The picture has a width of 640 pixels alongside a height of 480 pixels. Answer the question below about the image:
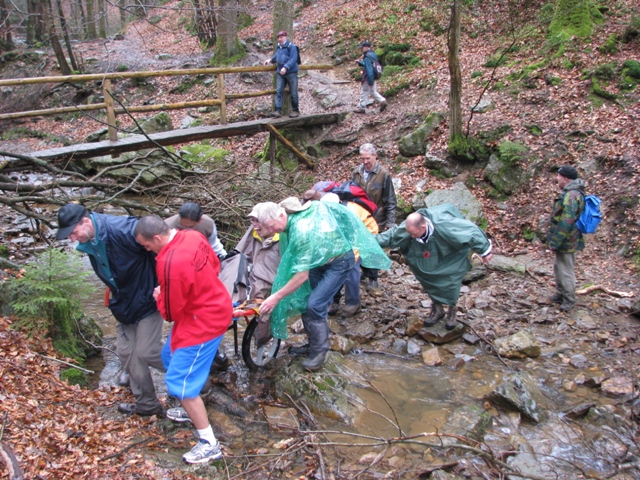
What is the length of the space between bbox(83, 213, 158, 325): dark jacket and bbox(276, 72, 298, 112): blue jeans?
904 cm

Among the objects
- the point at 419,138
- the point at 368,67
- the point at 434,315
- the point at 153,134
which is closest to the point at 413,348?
the point at 434,315

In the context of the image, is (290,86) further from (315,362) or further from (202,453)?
(202,453)

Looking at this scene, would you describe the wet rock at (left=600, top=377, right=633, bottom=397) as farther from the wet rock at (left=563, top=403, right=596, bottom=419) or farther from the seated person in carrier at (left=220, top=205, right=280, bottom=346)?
the seated person in carrier at (left=220, top=205, right=280, bottom=346)

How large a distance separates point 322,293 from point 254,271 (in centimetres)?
76

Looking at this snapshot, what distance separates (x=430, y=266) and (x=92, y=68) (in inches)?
793

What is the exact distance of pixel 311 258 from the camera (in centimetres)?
411

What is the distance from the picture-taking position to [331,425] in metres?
4.34

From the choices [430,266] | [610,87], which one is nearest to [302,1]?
[610,87]

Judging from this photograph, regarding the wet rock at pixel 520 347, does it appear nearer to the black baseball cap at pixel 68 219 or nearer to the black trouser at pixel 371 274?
the black trouser at pixel 371 274

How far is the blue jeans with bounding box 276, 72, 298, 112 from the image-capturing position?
39.6 feet

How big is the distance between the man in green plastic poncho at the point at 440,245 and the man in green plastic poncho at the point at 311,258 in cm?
48

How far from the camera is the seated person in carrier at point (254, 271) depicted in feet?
15.1

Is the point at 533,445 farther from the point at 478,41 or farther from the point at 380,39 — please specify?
the point at 380,39

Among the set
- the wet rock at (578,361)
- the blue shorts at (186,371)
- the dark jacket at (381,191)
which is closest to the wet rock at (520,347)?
the wet rock at (578,361)
